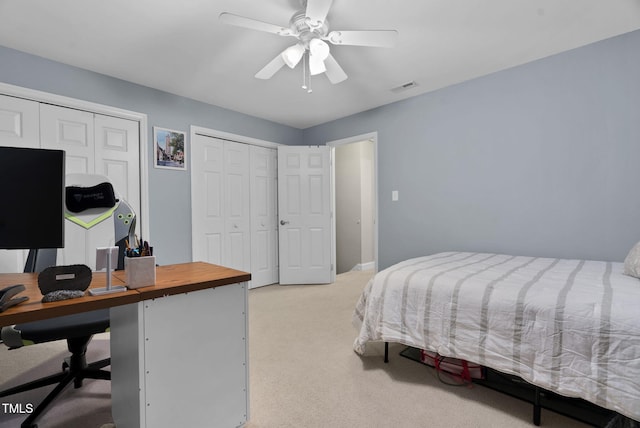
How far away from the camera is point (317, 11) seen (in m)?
1.76

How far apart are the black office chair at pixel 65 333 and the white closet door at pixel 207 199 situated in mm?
1613

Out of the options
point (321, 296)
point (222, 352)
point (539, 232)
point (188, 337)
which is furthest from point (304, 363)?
point (539, 232)

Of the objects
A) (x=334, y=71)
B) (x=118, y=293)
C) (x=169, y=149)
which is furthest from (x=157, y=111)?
(x=118, y=293)

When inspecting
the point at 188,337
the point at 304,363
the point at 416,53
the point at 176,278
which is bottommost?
the point at 304,363

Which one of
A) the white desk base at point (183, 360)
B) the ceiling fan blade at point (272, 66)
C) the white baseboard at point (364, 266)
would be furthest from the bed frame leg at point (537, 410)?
the white baseboard at point (364, 266)

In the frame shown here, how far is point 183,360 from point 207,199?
275 cm

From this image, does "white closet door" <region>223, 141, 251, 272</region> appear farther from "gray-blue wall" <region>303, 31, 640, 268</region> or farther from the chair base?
the chair base

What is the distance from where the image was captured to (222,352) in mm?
1276

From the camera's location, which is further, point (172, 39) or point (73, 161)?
point (73, 161)

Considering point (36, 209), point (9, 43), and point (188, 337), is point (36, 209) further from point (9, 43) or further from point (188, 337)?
point (9, 43)

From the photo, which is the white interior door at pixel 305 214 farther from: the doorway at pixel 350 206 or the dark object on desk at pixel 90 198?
the dark object on desk at pixel 90 198

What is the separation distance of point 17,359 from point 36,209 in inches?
80.7

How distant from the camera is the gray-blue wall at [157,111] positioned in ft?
8.27

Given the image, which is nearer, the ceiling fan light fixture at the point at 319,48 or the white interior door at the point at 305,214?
the ceiling fan light fixture at the point at 319,48
